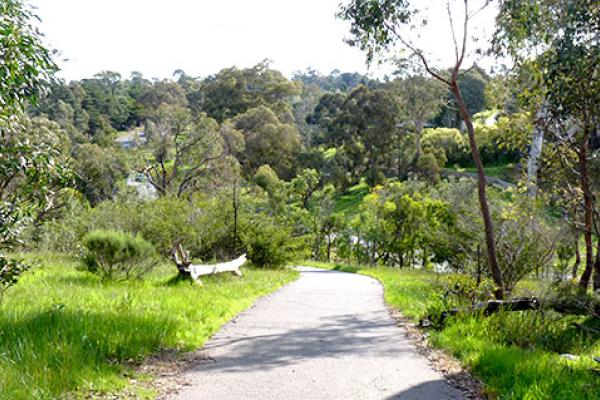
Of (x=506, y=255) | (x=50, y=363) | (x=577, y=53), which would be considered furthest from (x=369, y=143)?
(x=50, y=363)

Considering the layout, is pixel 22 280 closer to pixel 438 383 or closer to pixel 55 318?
pixel 55 318

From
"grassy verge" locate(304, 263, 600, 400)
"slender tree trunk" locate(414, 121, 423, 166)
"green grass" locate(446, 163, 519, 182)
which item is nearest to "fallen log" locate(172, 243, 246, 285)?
"grassy verge" locate(304, 263, 600, 400)

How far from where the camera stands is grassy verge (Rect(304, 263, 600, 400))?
18.2ft

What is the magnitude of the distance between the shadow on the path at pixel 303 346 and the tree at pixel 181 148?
2781cm

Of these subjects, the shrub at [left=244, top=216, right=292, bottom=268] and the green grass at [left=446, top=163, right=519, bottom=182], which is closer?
the shrub at [left=244, top=216, right=292, bottom=268]

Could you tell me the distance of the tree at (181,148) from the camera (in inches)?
1470

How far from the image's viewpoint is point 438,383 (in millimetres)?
6246

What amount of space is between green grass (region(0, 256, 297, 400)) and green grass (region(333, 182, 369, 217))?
4272 cm

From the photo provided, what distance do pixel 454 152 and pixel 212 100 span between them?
30.7 m

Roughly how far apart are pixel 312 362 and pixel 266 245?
18.1 meters

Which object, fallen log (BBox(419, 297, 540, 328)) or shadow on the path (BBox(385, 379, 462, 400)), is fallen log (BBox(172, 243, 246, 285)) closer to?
fallen log (BBox(419, 297, 540, 328))

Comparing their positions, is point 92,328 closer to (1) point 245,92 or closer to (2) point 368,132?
(2) point 368,132

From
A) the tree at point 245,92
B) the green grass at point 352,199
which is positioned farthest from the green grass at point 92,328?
the tree at point 245,92

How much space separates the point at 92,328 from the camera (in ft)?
23.2
